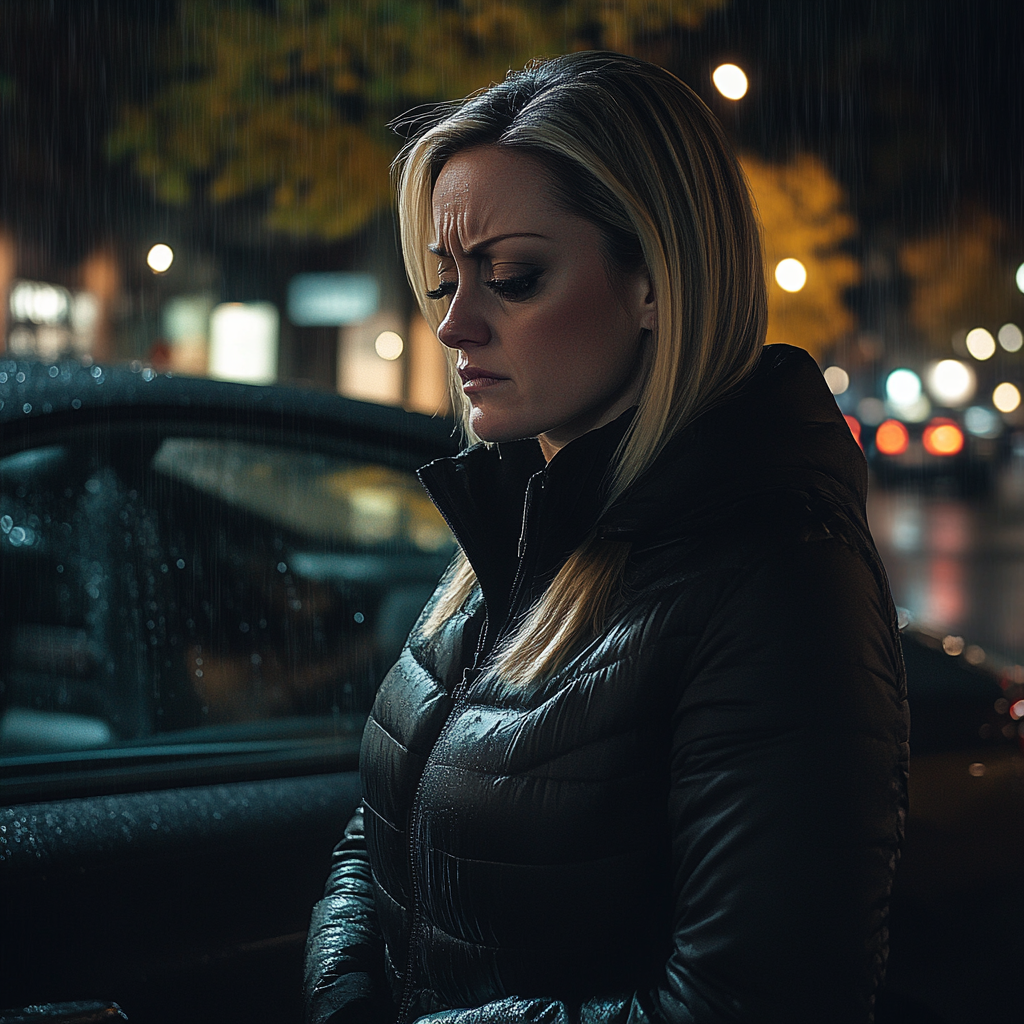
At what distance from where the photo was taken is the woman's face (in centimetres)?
139

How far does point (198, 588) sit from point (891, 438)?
19.4 metres

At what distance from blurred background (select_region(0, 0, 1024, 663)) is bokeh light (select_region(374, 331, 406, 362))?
4 cm

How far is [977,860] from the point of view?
7.38 feet

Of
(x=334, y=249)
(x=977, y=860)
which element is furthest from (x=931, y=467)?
(x=977, y=860)

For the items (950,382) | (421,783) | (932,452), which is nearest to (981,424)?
(932,452)

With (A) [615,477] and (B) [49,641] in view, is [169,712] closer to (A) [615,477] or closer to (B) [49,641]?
(B) [49,641]

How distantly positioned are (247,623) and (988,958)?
5.23 ft

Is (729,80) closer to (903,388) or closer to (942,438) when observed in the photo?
(942,438)

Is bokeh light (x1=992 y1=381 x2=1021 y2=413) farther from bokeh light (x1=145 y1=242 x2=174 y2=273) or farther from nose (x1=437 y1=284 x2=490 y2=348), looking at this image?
nose (x1=437 y1=284 x2=490 y2=348)

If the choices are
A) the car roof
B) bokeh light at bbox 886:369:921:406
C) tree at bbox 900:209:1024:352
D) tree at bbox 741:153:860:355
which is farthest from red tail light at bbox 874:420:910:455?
the car roof

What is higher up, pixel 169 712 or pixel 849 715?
pixel 849 715

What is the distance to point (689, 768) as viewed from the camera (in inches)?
44.8

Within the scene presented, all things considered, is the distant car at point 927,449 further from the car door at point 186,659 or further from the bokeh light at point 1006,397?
the bokeh light at point 1006,397

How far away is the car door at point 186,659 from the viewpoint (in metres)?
1.76
